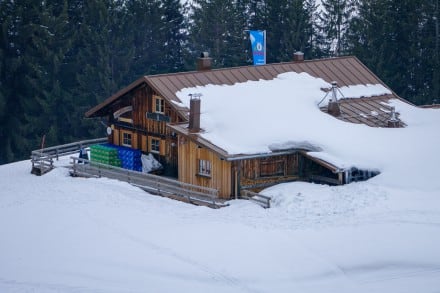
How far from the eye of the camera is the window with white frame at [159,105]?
1613 inches

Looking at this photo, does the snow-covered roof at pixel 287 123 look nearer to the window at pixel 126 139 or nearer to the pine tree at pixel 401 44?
the window at pixel 126 139

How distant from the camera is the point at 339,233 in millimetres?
31469

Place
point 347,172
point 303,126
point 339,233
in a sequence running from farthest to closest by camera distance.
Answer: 1. point 303,126
2. point 347,172
3. point 339,233

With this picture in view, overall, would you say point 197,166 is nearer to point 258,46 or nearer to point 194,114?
point 194,114

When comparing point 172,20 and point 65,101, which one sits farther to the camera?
point 172,20

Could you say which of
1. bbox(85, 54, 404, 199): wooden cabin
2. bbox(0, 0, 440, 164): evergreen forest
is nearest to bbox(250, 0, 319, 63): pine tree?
bbox(0, 0, 440, 164): evergreen forest

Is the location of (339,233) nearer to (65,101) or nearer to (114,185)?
(114,185)

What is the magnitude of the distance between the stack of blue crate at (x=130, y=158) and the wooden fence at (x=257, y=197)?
743cm

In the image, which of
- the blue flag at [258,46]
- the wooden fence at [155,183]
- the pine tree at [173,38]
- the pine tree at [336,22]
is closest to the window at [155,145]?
the wooden fence at [155,183]

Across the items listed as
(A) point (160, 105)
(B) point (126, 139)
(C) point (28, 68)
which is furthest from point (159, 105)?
(C) point (28, 68)

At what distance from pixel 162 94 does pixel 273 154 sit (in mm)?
6620

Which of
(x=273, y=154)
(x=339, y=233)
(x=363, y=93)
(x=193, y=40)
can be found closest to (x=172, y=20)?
(x=193, y=40)

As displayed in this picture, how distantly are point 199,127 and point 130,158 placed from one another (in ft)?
18.5

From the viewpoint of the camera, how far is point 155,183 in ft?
126
